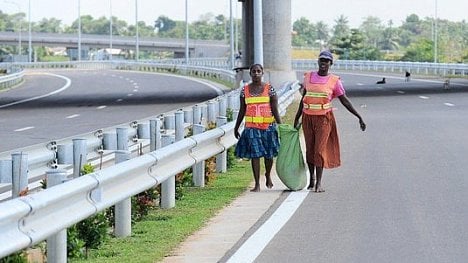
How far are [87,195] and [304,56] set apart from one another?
153 m

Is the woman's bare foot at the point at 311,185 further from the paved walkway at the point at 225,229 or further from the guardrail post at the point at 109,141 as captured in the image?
the guardrail post at the point at 109,141

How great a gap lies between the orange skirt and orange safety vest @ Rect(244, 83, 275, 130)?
0.44 meters

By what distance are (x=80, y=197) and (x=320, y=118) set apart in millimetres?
6348

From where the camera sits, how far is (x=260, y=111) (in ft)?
50.1

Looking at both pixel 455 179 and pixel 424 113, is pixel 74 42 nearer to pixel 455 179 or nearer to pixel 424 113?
pixel 424 113

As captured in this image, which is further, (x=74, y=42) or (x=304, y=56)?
(x=74, y=42)

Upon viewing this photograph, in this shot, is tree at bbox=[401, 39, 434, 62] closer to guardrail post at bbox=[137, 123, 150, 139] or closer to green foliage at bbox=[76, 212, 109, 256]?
guardrail post at bbox=[137, 123, 150, 139]

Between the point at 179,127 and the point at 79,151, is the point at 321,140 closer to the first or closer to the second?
the point at 179,127

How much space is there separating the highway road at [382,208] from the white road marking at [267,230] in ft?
0.05

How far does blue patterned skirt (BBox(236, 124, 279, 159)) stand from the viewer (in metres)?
15.3

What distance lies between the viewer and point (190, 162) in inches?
551

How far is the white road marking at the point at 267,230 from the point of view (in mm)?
10203

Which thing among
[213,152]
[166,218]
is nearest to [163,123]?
[213,152]

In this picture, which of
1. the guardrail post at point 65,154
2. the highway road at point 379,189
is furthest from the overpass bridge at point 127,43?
the guardrail post at point 65,154
